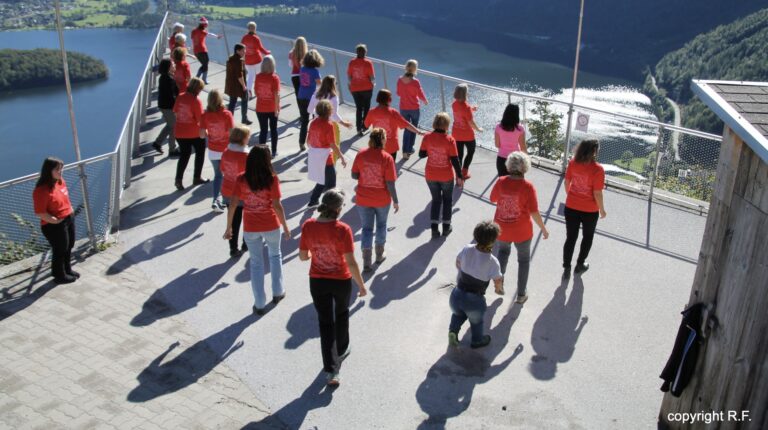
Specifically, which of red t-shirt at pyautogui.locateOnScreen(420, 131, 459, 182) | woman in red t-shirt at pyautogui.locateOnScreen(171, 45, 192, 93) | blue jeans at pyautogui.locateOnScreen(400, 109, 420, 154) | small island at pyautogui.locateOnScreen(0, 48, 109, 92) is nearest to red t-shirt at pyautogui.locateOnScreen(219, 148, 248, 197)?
red t-shirt at pyautogui.locateOnScreen(420, 131, 459, 182)

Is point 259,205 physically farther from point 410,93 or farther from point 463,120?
point 410,93

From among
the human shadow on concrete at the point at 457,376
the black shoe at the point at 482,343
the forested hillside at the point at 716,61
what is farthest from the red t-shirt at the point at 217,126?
the forested hillside at the point at 716,61

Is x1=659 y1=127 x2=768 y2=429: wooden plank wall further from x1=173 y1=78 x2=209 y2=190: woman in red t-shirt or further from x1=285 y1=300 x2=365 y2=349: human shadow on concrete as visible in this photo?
x1=173 y1=78 x2=209 y2=190: woman in red t-shirt

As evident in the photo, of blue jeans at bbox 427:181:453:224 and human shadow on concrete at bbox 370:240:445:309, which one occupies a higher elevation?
blue jeans at bbox 427:181:453:224

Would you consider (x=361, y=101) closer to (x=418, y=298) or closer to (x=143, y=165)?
(x=143, y=165)

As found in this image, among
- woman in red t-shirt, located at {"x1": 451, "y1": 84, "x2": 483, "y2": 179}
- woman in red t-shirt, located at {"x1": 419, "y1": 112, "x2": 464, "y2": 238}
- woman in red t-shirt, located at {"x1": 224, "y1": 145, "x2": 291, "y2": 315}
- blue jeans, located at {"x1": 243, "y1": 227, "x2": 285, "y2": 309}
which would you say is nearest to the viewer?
woman in red t-shirt, located at {"x1": 224, "y1": 145, "x2": 291, "y2": 315}

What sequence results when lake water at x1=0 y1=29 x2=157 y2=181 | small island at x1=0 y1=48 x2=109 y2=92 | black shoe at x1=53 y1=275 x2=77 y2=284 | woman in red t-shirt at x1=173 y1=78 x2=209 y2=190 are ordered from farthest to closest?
small island at x1=0 y1=48 x2=109 y2=92 → lake water at x1=0 y1=29 x2=157 y2=181 → woman in red t-shirt at x1=173 y1=78 x2=209 y2=190 → black shoe at x1=53 y1=275 x2=77 y2=284

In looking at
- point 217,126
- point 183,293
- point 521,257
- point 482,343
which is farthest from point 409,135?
point 482,343

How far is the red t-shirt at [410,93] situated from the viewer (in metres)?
11.5

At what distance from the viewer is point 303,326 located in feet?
22.4

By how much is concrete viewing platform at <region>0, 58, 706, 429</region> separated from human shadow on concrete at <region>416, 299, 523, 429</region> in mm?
15

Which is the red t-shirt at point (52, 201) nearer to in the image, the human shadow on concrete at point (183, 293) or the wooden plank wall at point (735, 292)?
the human shadow on concrete at point (183, 293)

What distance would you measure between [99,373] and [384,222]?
3282mm

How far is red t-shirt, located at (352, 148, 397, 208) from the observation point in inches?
289
